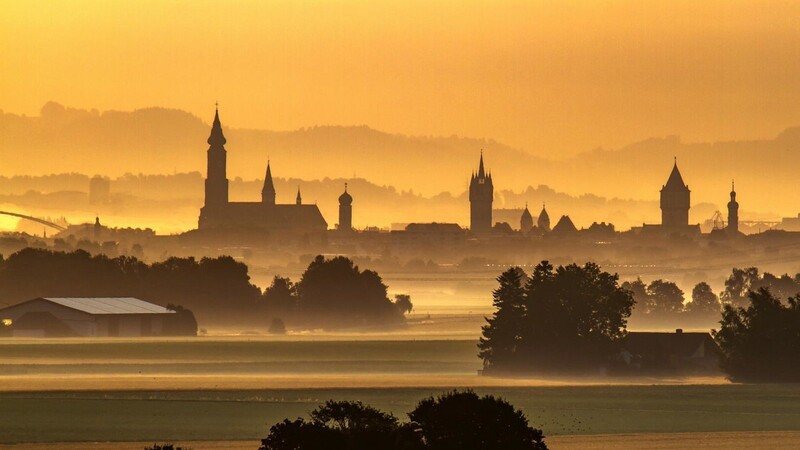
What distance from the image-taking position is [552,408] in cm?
9419

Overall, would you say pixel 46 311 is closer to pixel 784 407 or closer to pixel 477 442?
pixel 784 407

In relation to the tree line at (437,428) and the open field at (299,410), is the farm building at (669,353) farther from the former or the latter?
the tree line at (437,428)

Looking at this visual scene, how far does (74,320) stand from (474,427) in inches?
4851

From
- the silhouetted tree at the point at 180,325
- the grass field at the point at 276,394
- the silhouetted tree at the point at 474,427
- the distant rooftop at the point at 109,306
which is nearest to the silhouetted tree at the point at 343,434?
the silhouetted tree at the point at 474,427

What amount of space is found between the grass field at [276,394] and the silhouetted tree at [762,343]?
1.98m

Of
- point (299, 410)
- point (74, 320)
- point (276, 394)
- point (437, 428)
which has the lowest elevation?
point (437, 428)

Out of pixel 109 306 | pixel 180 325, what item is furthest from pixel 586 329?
pixel 109 306

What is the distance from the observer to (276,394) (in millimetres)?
99250

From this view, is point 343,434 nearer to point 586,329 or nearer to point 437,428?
point 437,428

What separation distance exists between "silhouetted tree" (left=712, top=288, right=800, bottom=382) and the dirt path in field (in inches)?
1654

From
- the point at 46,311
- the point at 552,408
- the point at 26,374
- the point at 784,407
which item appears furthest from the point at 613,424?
the point at 46,311

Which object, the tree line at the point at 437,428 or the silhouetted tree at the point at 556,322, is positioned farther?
the silhouetted tree at the point at 556,322

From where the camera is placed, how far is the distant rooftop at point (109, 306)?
183 metres

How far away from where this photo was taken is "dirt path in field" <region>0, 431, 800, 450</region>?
75062 mm
